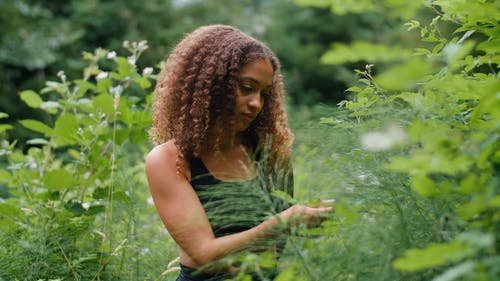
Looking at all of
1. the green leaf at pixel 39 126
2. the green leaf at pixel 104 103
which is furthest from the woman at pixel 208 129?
the green leaf at pixel 39 126

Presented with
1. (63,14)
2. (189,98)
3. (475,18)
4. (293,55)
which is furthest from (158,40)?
(475,18)

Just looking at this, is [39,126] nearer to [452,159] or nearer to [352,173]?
[352,173]

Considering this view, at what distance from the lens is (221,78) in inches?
80.7

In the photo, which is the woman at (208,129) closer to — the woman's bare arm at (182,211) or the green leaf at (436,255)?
the woman's bare arm at (182,211)

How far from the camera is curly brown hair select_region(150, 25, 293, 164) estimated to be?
2055mm

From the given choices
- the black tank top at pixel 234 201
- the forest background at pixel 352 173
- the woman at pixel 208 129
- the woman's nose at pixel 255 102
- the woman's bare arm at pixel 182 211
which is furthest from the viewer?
the woman's nose at pixel 255 102

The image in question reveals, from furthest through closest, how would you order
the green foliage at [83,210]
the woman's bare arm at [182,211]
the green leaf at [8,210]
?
the green leaf at [8,210]
the green foliage at [83,210]
the woman's bare arm at [182,211]

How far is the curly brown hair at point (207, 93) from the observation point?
80.9 inches

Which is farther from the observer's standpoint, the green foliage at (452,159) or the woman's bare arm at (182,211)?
the woman's bare arm at (182,211)

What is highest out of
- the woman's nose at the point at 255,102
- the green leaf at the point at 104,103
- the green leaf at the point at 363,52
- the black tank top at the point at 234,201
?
the green leaf at the point at 363,52

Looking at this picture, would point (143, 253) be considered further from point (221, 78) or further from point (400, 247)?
point (400, 247)

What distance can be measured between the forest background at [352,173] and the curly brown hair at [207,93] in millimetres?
230

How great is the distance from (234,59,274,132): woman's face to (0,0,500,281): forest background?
193mm

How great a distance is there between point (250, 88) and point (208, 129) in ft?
0.70
